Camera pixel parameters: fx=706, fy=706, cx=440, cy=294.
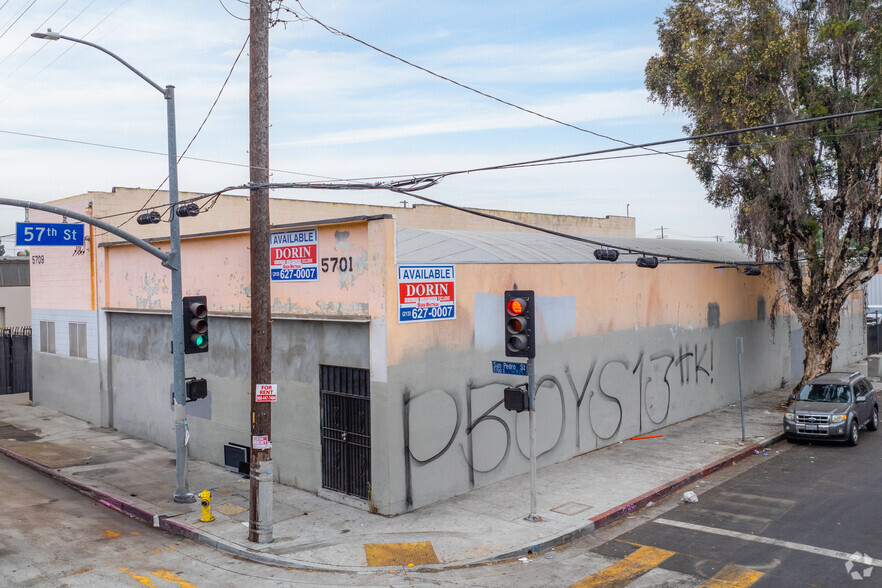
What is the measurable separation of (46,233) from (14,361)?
17736 mm

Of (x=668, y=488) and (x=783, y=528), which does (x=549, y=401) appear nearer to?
(x=668, y=488)

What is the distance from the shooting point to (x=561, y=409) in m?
16.6

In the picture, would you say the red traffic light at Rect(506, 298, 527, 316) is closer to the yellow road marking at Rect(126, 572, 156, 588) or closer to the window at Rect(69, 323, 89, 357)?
the yellow road marking at Rect(126, 572, 156, 588)

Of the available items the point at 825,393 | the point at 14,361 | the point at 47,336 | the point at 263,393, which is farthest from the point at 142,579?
the point at 14,361

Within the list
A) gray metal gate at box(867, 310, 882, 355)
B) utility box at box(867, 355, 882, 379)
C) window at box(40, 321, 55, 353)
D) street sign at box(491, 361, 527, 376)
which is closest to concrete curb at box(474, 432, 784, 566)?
street sign at box(491, 361, 527, 376)

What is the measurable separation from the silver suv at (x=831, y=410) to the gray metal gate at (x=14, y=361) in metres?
27.6

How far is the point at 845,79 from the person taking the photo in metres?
20.6

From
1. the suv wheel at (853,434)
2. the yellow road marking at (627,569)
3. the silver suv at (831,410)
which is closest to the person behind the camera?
the yellow road marking at (627,569)

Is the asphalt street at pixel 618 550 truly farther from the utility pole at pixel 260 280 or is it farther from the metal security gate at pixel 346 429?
the metal security gate at pixel 346 429

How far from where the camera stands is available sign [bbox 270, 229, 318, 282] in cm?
1435

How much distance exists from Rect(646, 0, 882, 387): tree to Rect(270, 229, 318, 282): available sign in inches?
491

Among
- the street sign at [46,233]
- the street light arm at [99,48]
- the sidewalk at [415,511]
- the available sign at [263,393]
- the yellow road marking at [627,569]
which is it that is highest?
the street light arm at [99,48]

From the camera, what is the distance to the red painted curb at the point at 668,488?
12666 mm

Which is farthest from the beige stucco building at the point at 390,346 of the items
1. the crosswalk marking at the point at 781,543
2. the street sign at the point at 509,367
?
the crosswalk marking at the point at 781,543
